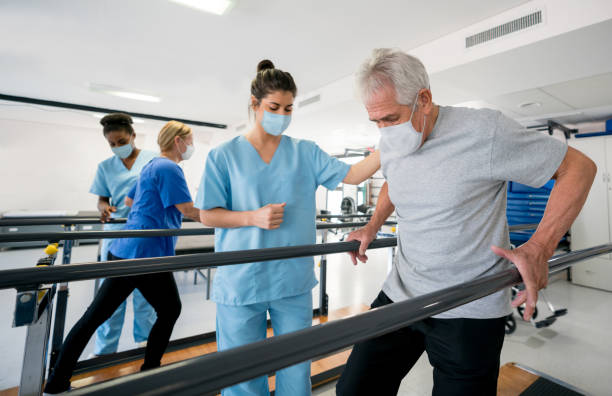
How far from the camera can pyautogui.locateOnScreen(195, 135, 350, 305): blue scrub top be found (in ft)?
3.79

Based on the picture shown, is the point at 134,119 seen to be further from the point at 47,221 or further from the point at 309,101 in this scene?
the point at 47,221

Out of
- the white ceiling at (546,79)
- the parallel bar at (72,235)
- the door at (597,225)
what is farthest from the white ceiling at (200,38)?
the door at (597,225)

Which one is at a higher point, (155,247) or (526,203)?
(526,203)

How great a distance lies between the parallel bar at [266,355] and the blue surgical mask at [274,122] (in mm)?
859

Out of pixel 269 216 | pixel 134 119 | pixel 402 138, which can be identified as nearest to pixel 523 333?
pixel 402 138

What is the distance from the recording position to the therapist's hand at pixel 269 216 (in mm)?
1025

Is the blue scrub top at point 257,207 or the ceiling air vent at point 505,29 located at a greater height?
the ceiling air vent at point 505,29

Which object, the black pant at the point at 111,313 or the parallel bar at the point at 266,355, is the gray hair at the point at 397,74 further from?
the black pant at the point at 111,313

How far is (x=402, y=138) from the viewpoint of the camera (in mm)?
931

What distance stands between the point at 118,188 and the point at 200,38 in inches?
93.3

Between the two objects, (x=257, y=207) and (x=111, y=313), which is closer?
(x=257, y=207)

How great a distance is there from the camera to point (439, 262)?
897 millimetres

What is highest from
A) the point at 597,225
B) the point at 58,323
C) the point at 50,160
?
the point at 50,160

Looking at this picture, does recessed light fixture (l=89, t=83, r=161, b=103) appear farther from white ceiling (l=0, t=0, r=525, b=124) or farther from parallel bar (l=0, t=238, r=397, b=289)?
parallel bar (l=0, t=238, r=397, b=289)
